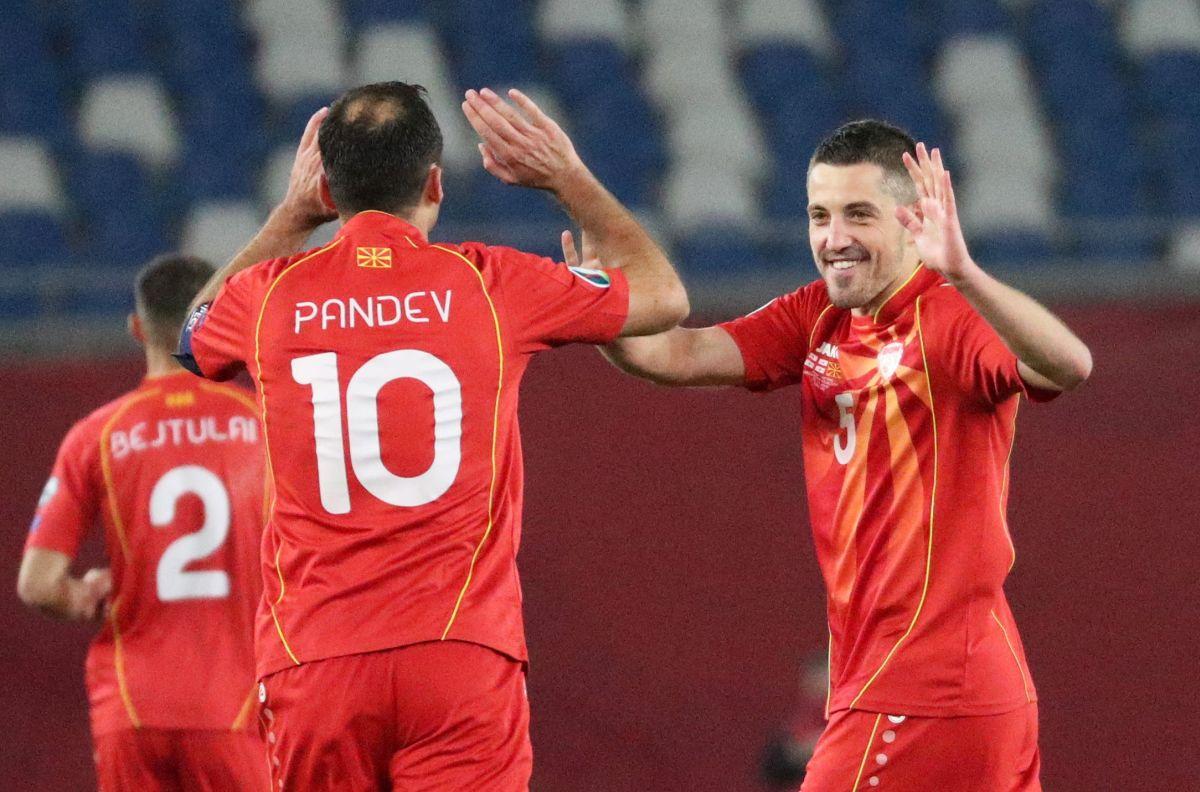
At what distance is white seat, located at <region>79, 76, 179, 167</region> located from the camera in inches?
434

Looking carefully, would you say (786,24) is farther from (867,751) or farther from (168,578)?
(867,751)

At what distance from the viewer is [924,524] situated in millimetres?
4238

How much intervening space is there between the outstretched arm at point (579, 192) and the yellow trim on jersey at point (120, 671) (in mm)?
2276

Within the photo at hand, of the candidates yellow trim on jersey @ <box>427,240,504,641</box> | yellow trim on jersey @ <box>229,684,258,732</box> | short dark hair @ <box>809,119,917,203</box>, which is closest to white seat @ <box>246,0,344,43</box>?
yellow trim on jersey @ <box>229,684,258,732</box>

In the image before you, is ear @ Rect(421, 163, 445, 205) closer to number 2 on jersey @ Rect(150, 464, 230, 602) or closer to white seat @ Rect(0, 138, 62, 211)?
number 2 on jersey @ Rect(150, 464, 230, 602)

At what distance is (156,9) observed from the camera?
38.8ft

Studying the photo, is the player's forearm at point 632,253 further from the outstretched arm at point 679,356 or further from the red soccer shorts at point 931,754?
the red soccer shorts at point 931,754

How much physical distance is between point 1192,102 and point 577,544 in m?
6.12

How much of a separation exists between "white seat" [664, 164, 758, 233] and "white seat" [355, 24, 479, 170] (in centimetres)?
132

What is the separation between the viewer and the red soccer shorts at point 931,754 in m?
4.20

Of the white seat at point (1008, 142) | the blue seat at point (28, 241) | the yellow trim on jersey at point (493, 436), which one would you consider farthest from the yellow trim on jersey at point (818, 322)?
the white seat at point (1008, 142)

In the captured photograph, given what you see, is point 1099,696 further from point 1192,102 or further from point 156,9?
point 156,9

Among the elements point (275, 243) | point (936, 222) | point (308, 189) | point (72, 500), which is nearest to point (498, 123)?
point (308, 189)

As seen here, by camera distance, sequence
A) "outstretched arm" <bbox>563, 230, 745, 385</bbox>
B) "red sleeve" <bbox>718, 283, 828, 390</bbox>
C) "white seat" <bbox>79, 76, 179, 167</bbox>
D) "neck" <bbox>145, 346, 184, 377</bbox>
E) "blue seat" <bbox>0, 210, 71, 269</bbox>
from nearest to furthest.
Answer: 1. "outstretched arm" <bbox>563, 230, 745, 385</bbox>
2. "red sleeve" <bbox>718, 283, 828, 390</bbox>
3. "neck" <bbox>145, 346, 184, 377</bbox>
4. "blue seat" <bbox>0, 210, 71, 269</bbox>
5. "white seat" <bbox>79, 76, 179, 167</bbox>
